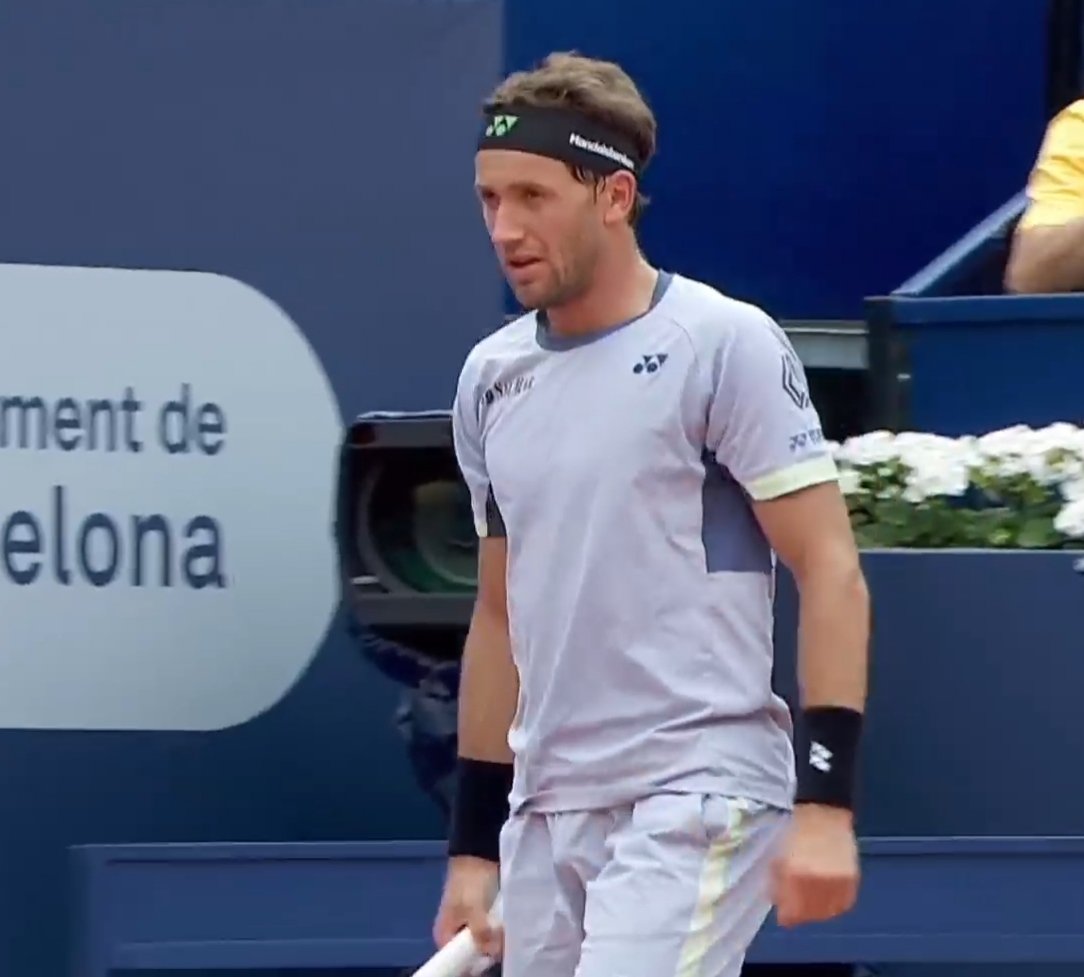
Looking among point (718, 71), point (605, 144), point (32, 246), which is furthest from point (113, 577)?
point (718, 71)

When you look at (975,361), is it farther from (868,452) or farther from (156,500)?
(156,500)

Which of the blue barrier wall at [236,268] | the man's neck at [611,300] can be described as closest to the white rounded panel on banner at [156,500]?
the blue barrier wall at [236,268]

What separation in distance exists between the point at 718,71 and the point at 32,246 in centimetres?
281

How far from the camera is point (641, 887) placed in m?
3.09

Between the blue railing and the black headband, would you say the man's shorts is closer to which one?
the black headband

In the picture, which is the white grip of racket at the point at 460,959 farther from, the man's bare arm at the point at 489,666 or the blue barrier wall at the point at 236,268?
the blue barrier wall at the point at 236,268

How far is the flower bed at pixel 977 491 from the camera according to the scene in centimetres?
452

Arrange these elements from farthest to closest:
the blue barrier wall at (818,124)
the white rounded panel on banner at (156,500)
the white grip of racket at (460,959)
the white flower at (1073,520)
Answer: the blue barrier wall at (818,124) < the white rounded panel on banner at (156,500) < the white flower at (1073,520) < the white grip of racket at (460,959)

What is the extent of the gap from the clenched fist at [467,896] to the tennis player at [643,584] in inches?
6.3

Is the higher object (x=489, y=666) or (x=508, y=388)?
(x=508, y=388)

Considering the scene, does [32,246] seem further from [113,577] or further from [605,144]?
[605,144]

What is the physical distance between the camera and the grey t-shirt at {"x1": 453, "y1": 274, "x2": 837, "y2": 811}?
3133 mm

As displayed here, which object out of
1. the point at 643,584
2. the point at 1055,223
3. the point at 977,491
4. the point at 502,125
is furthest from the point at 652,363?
the point at 1055,223

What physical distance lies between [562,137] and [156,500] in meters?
2.09
